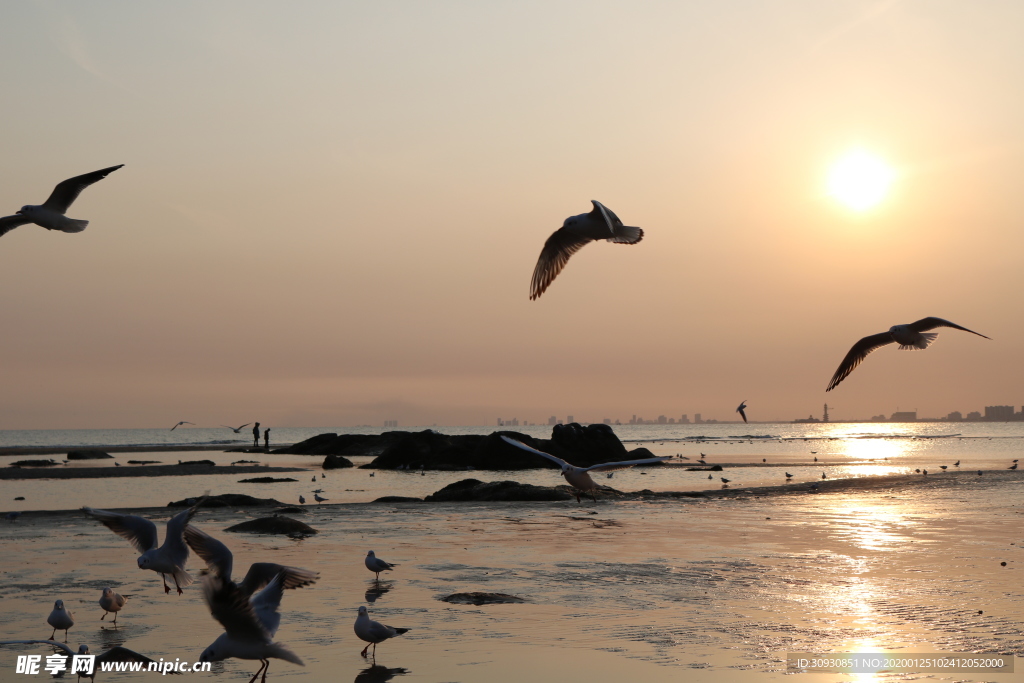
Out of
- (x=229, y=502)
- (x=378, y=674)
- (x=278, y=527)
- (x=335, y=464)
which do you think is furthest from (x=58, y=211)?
(x=335, y=464)

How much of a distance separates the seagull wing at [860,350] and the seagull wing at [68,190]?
527 inches

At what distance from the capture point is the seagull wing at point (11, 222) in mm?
15039

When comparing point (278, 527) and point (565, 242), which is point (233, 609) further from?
point (278, 527)

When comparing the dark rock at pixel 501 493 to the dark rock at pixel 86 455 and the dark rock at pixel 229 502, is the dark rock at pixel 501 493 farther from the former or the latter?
the dark rock at pixel 86 455

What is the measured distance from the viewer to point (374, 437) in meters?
89.2

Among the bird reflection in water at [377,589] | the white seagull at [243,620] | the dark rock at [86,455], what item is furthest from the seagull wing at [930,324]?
the dark rock at [86,455]

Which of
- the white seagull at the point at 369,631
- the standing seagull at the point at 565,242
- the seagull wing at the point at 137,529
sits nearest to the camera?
the white seagull at the point at 369,631

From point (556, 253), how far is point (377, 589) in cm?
607

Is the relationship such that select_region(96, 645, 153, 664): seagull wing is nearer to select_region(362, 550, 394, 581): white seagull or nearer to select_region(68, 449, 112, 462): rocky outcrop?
select_region(362, 550, 394, 581): white seagull

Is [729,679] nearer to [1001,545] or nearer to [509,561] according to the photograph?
[509,561]

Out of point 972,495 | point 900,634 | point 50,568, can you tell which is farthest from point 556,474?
point 900,634

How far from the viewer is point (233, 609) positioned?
25.7ft

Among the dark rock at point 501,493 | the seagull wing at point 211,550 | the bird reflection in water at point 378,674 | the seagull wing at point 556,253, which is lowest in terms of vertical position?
the bird reflection in water at point 378,674

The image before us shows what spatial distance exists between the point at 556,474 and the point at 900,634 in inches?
1595
